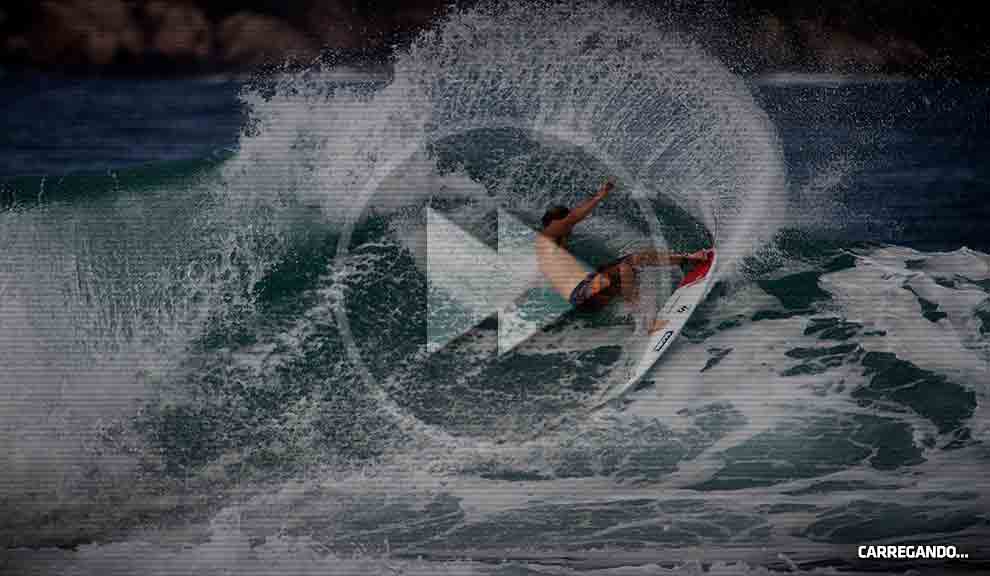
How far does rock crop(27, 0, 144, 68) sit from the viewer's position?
4156mm

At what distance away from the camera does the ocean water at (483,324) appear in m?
4.06

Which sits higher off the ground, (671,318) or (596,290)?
(596,290)

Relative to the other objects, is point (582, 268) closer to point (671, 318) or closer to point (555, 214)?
point (555, 214)

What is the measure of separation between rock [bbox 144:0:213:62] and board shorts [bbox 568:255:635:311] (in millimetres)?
2291

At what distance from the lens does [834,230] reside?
4363 millimetres

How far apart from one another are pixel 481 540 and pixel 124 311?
85.8 inches

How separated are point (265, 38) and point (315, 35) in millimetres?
258

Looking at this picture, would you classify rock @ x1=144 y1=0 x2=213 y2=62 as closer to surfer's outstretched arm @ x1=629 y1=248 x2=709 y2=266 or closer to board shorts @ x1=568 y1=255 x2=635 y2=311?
board shorts @ x1=568 y1=255 x2=635 y2=311

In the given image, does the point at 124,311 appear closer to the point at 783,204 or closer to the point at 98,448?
the point at 98,448

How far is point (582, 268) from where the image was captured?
13.6ft

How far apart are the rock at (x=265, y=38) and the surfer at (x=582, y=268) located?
156 cm

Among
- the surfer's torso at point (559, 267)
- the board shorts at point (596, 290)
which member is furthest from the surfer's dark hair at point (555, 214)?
the board shorts at point (596, 290)

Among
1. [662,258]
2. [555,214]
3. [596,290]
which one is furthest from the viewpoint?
[662,258]

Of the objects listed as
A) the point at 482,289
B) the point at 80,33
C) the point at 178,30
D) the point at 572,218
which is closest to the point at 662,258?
the point at 572,218
